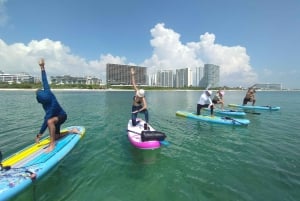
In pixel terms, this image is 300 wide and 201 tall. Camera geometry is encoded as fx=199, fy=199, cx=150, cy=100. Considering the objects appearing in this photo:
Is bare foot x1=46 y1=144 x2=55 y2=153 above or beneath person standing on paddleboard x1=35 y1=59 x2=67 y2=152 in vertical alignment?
beneath

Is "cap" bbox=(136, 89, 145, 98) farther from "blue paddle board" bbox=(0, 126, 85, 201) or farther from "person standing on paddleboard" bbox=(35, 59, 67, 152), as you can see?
"person standing on paddleboard" bbox=(35, 59, 67, 152)

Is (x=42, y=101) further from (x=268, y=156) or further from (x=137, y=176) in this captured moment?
(x=268, y=156)

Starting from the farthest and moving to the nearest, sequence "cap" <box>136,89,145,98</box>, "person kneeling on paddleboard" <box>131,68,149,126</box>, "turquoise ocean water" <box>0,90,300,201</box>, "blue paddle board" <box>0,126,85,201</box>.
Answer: "person kneeling on paddleboard" <box>131,68,149,126</box> → "cap" <box>136,89,145,98</box> → "turquoise ocean water" <box>0,90,300,201</box> → "blue paddle board" <box>0,126,85,201</box>

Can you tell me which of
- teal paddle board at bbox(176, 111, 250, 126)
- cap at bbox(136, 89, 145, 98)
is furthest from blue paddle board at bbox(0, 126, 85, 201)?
teal paddle board at bbox(176, 111, 250, 126)

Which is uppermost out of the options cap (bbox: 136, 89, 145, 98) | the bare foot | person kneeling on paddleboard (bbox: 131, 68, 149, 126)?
cap (bbox: 136, 89, 145, 98)

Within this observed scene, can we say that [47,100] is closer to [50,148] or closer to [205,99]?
[50,148]

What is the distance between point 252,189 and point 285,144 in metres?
6.77

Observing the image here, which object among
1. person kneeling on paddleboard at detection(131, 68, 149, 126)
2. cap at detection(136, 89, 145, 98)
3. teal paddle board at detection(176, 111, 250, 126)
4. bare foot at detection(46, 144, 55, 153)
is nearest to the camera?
bare foot at detection(46, 144, 55, 153)

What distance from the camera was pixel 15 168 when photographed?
6.43 meters

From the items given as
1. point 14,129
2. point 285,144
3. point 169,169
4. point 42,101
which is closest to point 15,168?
point 42,101

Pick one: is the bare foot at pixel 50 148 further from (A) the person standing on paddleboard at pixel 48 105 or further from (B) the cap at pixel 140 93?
(B) the cap at pixel 140 93

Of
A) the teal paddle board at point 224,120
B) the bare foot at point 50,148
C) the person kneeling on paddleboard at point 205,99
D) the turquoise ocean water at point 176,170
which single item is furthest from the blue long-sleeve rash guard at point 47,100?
the person kneeling on paddleboard at point 205,99

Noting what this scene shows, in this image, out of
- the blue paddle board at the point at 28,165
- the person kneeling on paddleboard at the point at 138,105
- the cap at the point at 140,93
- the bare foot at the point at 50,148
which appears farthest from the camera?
the person kneeling on paddleboard at the point at 138,105

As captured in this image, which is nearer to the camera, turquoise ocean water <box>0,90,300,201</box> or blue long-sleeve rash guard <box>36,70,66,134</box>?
turquoise ocean water <box>0,90,300,201</box>
